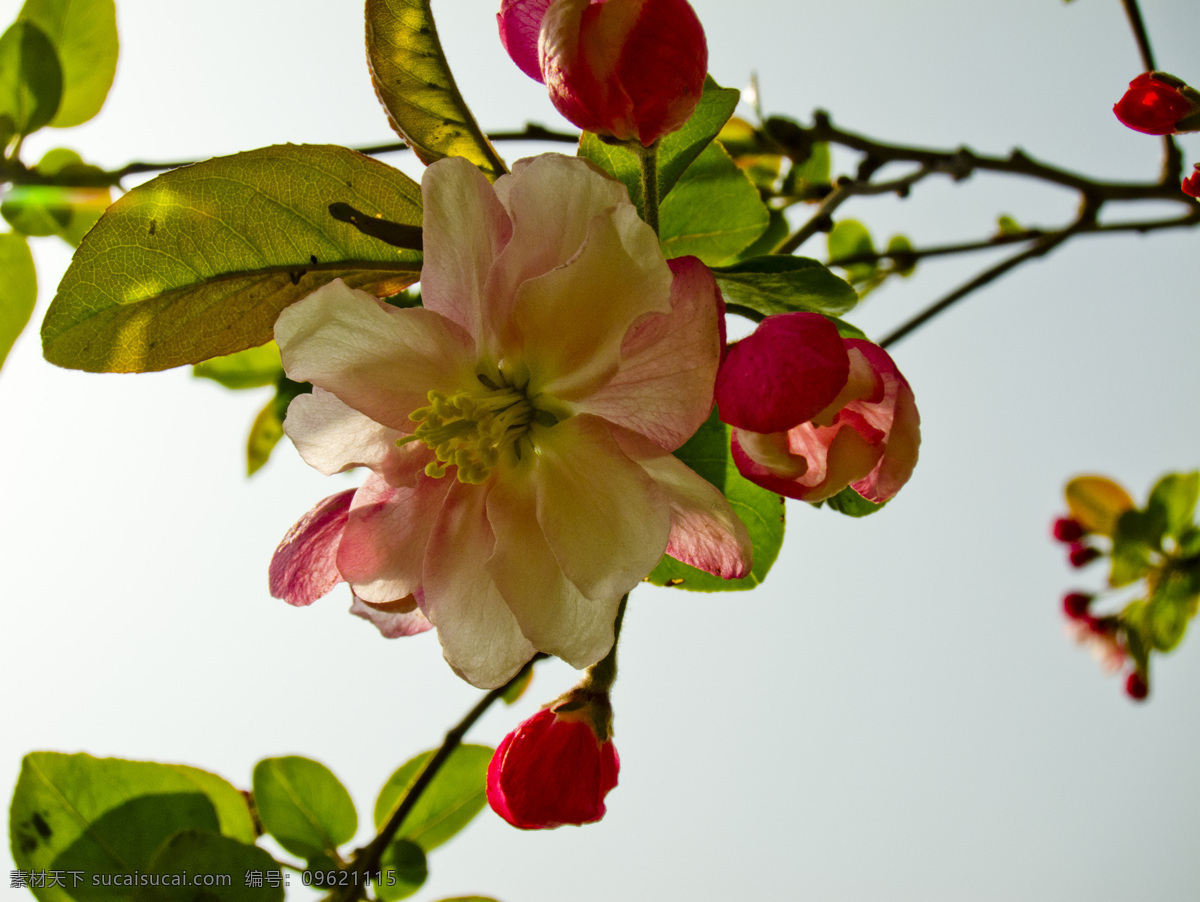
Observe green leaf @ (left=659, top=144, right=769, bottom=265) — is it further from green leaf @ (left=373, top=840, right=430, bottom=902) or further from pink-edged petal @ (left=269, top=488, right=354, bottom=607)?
green leaf @ (left=373, top=840, right=430, bottom=902)

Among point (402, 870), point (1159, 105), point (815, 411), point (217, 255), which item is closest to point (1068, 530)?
point (1159, 105)

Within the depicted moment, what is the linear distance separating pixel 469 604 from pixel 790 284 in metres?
0.27

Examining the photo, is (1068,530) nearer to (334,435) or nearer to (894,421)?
(894,421)

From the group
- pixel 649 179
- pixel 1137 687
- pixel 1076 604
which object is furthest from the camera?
pixel 1076 604

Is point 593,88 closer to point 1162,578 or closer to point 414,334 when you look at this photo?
point 414,334

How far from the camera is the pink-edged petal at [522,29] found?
492mm

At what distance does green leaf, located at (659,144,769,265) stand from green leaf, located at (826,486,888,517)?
209 millimetres

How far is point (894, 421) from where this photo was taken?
0.43 meters

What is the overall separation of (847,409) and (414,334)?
0.24 metres

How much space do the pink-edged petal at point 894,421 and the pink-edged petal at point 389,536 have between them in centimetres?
25

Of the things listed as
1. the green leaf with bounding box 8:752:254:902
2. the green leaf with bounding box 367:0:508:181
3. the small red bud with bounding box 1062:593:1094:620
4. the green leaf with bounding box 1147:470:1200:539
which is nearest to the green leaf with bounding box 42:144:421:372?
the green leaf with bounding box 367:0:508:181

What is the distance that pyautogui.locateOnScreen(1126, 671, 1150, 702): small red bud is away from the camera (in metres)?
1.66

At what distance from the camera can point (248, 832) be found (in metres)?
0.75

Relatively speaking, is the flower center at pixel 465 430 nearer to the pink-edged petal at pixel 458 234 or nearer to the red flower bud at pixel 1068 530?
the pink-edged petal at pixel 458 234
